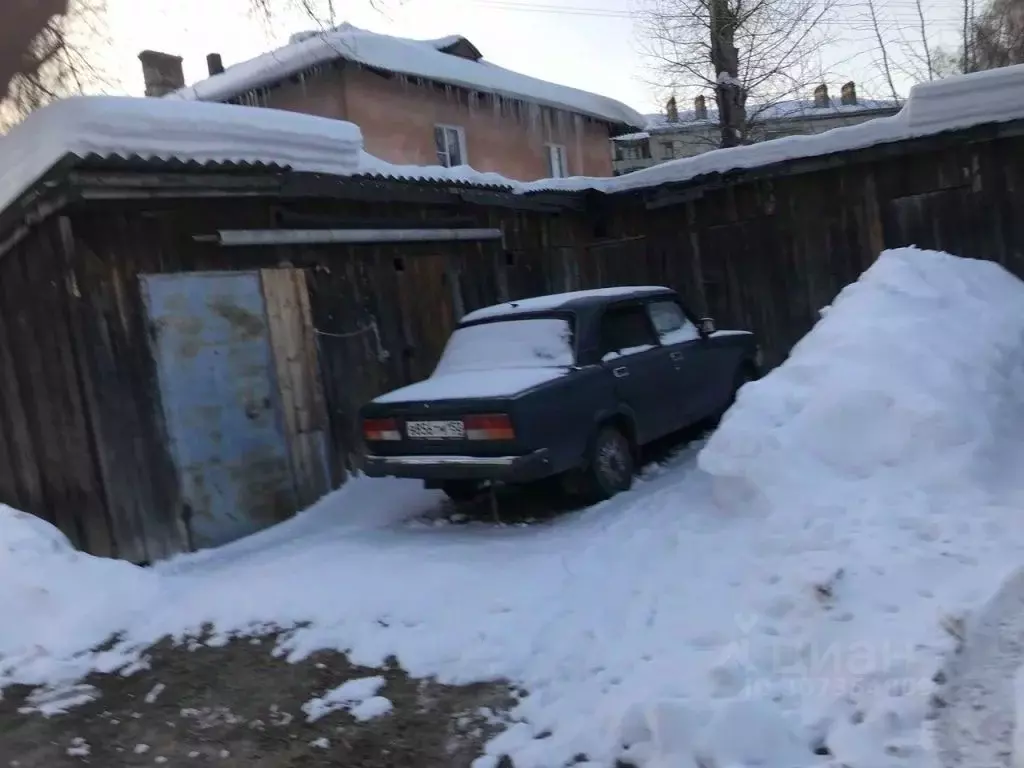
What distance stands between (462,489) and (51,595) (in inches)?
122

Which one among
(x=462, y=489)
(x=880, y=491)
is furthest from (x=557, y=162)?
(x=880, y=491)

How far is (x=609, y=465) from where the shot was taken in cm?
662

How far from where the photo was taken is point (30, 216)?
19.8ft

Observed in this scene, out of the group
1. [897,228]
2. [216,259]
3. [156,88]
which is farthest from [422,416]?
[156,88]

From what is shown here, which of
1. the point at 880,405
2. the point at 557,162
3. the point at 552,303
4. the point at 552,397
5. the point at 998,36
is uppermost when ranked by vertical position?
the point at 998,36

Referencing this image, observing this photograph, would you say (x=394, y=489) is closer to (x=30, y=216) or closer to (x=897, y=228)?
(x=30, y=216)

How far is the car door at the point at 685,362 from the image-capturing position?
24.8 feet

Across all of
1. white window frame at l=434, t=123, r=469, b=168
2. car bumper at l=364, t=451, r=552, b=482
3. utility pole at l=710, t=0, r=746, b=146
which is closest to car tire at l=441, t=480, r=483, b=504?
car bumper at l=364, t=451, r=552, b=482

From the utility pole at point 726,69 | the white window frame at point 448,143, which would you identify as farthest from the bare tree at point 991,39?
the white window frame at point 448,143

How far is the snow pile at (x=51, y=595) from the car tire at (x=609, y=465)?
10.5ft

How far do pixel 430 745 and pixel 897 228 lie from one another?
8.13m

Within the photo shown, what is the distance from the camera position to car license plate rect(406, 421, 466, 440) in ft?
19.9

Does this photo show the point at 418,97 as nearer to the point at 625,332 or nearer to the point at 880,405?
the point at 625,332

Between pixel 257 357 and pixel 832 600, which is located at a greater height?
pixel 257 357
